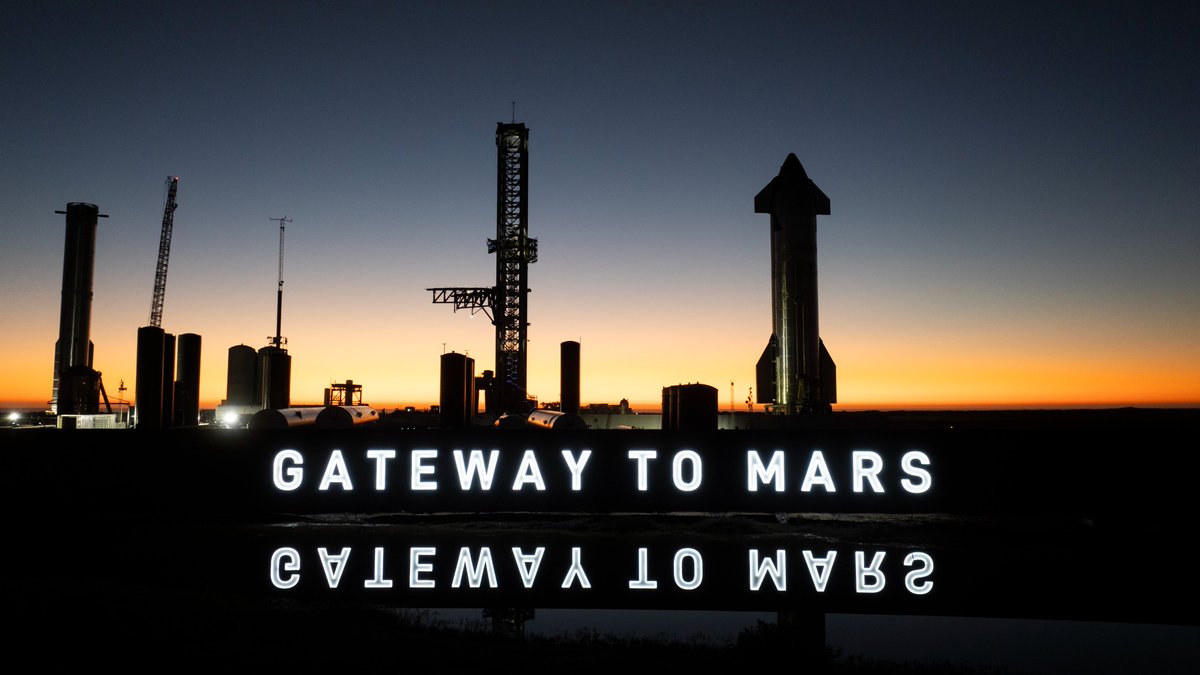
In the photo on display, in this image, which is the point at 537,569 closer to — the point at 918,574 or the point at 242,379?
the point at 918,574


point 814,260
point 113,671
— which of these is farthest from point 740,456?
point 814,260

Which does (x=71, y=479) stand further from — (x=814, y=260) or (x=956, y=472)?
(x=814, y=260)

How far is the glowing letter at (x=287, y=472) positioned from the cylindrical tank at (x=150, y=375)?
49.1 feet

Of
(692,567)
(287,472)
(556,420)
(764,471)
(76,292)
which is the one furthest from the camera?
(76,292)

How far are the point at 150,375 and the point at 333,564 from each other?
57.3 feet

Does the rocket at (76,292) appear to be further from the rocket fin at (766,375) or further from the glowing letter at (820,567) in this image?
the glowing letter at (820,567)

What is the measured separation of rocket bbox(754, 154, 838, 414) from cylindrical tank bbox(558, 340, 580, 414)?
11718 mm

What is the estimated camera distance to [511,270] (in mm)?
58938

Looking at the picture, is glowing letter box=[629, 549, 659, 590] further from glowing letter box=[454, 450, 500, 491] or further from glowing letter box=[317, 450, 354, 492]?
glowing letter box=[317, 450, 354, 492]

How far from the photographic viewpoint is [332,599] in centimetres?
1086

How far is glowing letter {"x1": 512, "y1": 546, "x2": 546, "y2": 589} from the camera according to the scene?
1205 centimetres

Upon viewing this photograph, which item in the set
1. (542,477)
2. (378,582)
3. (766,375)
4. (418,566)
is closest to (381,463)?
(418,566)

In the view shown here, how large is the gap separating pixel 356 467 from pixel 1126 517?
14.0 metres

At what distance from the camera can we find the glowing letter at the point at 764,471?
13.6 m
